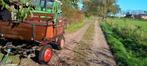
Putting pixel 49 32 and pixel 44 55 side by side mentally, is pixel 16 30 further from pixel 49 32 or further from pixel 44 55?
pixel 44 55

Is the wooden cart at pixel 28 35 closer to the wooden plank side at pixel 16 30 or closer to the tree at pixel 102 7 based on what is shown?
the wooden plank side at pixel 16 30

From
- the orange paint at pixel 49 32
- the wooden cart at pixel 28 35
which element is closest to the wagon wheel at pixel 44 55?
the wooden cart at pixel 28 35

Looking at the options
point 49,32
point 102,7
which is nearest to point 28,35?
point 49,32

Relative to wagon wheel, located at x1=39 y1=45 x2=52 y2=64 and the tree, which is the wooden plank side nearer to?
wagon wheel, located at x1=39 y1=45 x2=52 y2=64

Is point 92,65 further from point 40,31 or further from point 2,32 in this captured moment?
point 2,32

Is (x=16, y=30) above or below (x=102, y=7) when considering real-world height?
above

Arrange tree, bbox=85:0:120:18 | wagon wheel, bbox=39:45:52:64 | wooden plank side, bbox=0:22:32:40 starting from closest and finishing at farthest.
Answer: wooden plank side, bbox=0:22:32:40 < wagon wheel, bbox=39:45:52:64 < tree, bbox=85:0:120:18

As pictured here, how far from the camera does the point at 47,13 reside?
12.0 metres

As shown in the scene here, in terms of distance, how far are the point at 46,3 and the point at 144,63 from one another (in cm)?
513

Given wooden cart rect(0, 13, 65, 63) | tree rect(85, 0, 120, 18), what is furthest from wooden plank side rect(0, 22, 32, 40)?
tree rect(85, 0, 120, 18)

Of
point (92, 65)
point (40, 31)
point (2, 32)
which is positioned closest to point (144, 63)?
point (92, 65)

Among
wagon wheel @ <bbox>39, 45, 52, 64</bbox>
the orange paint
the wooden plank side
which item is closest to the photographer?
the wooden plank side

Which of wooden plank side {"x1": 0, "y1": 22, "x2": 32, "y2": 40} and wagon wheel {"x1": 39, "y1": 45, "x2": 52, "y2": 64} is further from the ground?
wooden plank side {"x1": 0, "y1": 22, "x2": 32, "y2": 40}

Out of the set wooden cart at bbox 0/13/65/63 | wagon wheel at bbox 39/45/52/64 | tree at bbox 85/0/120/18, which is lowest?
tree at bbox 85/0/120/18
